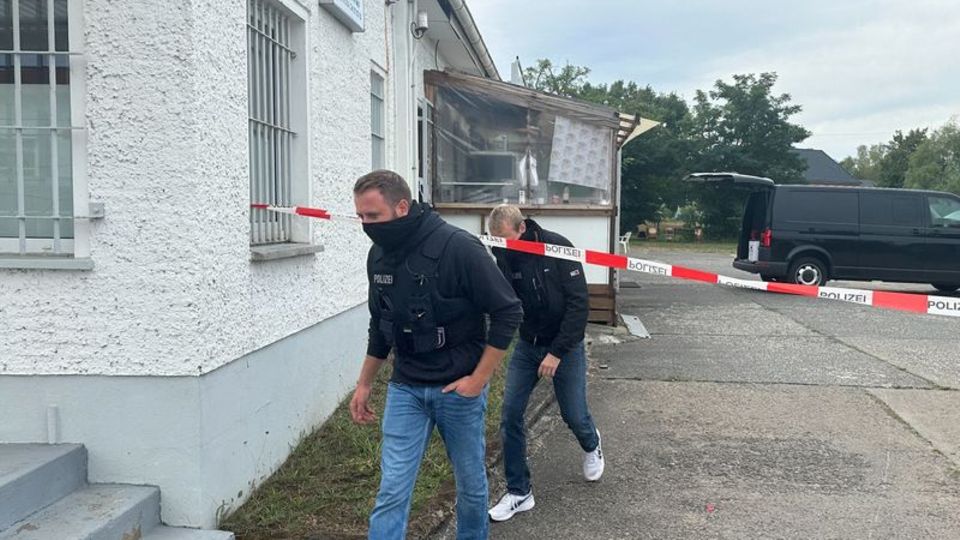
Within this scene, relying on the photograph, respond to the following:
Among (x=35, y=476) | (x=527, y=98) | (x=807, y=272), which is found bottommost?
(x=35, y=476)

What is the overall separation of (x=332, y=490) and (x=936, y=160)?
220 ft

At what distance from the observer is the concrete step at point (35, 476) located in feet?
9.88

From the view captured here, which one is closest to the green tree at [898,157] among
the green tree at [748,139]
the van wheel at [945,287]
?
the green tree at [748,139]

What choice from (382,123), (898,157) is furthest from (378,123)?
(898,157)

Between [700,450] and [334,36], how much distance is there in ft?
12.8

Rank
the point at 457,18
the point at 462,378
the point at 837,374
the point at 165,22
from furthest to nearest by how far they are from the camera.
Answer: the point at 457,18 → the point at 837,374 → the point at 165,22 → the point at 462,378

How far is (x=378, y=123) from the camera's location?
7.46 m

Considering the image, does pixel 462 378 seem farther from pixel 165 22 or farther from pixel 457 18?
pixel 457 18

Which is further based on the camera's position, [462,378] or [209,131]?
[209,131]

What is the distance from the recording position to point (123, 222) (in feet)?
11.2

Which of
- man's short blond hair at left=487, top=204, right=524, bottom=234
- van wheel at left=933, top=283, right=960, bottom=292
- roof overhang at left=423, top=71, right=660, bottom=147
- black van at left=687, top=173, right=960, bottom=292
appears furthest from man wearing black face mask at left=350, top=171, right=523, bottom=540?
van wheel at left=933, top=283, right=960, bottom=292

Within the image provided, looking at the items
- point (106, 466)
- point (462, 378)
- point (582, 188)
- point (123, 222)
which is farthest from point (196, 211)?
point (582, 188)

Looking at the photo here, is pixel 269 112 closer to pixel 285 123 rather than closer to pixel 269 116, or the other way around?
pixel 269 116

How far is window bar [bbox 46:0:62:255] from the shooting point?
3.44m
